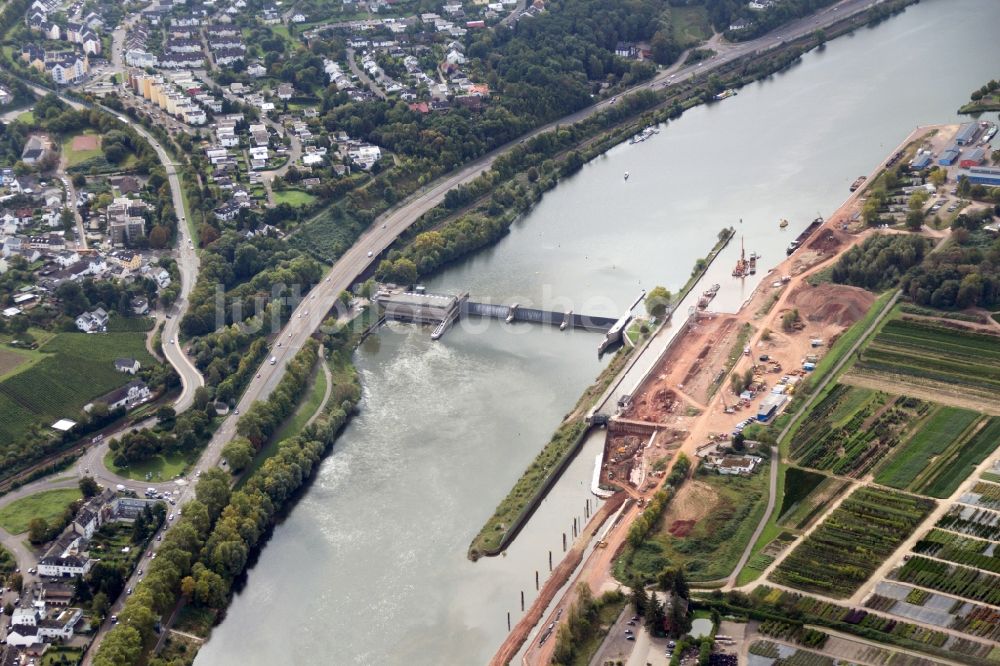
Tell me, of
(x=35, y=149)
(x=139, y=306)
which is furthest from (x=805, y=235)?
(x=35, y=149)

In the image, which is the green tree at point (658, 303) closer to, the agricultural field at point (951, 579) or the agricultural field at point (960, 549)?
the agricultural field at point (960, 549)

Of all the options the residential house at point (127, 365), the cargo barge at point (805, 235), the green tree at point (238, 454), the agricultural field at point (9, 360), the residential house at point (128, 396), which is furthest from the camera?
the cargo barge at point (805, 235)

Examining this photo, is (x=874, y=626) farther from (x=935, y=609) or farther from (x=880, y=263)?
(x=880, y=263)

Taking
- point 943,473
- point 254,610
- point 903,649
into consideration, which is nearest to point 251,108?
point 254,610

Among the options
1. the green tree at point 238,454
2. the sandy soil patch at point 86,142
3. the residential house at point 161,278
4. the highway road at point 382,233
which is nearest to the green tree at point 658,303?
the highway road at point 382,233

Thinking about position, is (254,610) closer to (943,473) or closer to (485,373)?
(485,373)

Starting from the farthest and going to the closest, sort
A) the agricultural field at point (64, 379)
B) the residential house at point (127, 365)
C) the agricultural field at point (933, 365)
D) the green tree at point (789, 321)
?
the green tree at point (789, 321), the residential house at point (127, 365), the agricultural field at point (64, 379), the agricultural field at point (933, 365)
